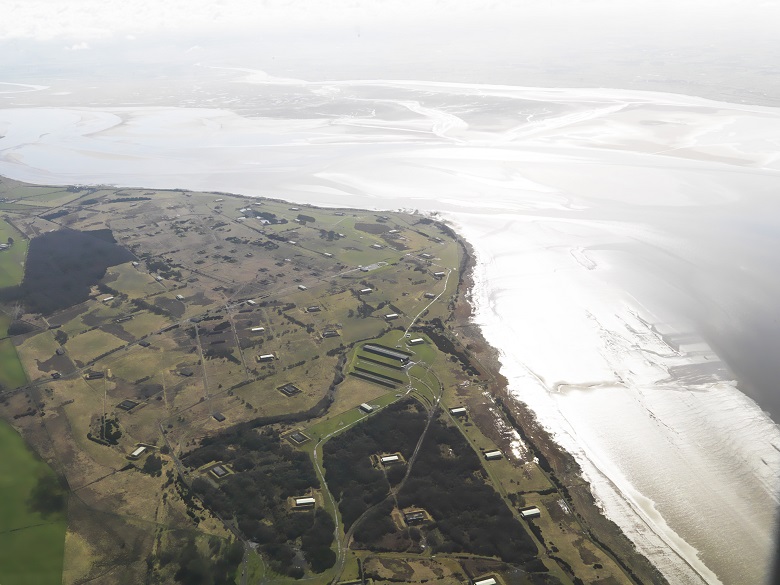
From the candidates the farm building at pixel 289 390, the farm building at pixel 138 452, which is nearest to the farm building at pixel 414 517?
the farm building at pixel 289 390

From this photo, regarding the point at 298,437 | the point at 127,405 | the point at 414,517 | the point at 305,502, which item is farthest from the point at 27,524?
the point at 414,517

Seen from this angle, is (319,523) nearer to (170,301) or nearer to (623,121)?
(170,301)

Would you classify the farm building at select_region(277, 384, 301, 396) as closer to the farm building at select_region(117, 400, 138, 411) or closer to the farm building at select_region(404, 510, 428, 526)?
the farm building at select_region(117, 400, 138, 411)

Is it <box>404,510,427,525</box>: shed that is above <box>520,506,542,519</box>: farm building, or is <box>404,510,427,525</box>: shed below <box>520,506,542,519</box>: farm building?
below

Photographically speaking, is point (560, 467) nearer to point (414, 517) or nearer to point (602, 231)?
point (414, 517)

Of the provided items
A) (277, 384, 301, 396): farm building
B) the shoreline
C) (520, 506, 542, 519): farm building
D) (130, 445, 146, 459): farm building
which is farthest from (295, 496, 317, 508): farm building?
the shoreline

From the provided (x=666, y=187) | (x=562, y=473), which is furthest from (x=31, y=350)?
(x=666, y=187)

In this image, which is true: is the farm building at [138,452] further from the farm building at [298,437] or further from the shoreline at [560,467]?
the shoreline at [560,467]
